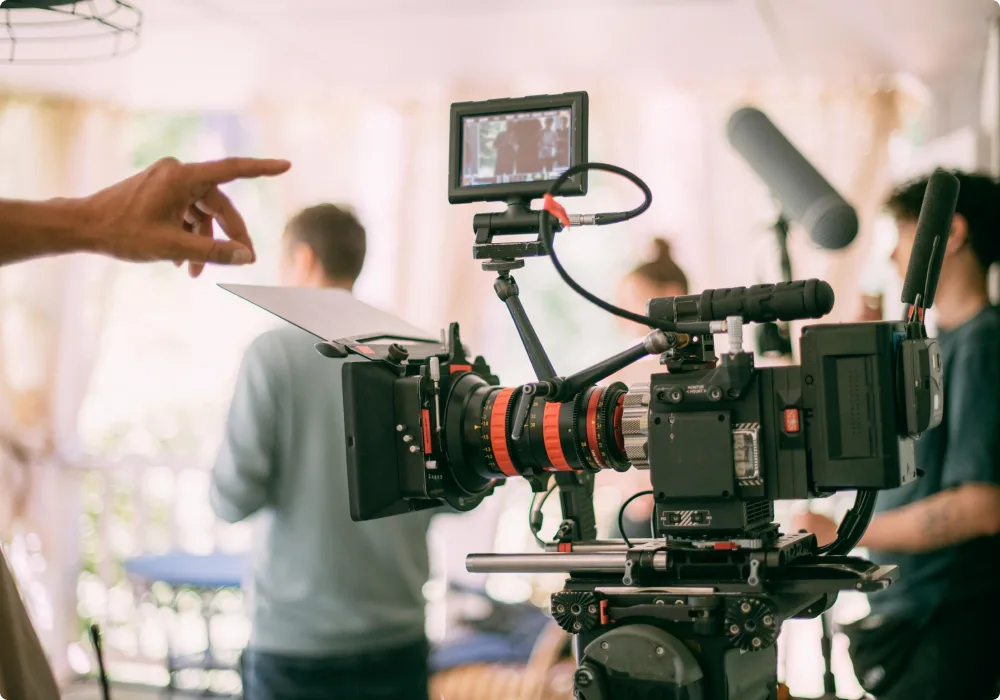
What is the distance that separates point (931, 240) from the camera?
1.04 meters

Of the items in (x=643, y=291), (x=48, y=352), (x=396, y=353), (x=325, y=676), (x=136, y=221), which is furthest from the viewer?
(x=48, y=352)

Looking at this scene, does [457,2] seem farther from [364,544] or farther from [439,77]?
[364,544]

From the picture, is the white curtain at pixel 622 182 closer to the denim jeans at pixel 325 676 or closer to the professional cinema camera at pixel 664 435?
the denim jeans at pixel 325 676

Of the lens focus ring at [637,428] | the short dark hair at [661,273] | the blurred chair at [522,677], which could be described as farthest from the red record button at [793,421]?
the blurred chair at [522,677]

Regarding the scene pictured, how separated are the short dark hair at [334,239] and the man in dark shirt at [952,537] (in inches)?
31.9

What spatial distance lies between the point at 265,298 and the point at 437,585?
7.07 feet

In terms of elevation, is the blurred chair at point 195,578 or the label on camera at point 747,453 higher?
the label on camera at point 747,453

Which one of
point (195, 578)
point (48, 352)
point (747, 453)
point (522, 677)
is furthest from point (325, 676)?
point (48, 352)

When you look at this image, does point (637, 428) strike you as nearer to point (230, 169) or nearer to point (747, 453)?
point (747, 453)

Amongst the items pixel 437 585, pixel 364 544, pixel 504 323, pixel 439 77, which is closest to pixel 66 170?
pixel 439 77

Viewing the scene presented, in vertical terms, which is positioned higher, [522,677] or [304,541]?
[304,541]

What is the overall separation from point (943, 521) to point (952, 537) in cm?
3

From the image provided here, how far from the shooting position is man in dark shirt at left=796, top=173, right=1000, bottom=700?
58.3 inches

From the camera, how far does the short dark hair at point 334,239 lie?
1.62 metres
